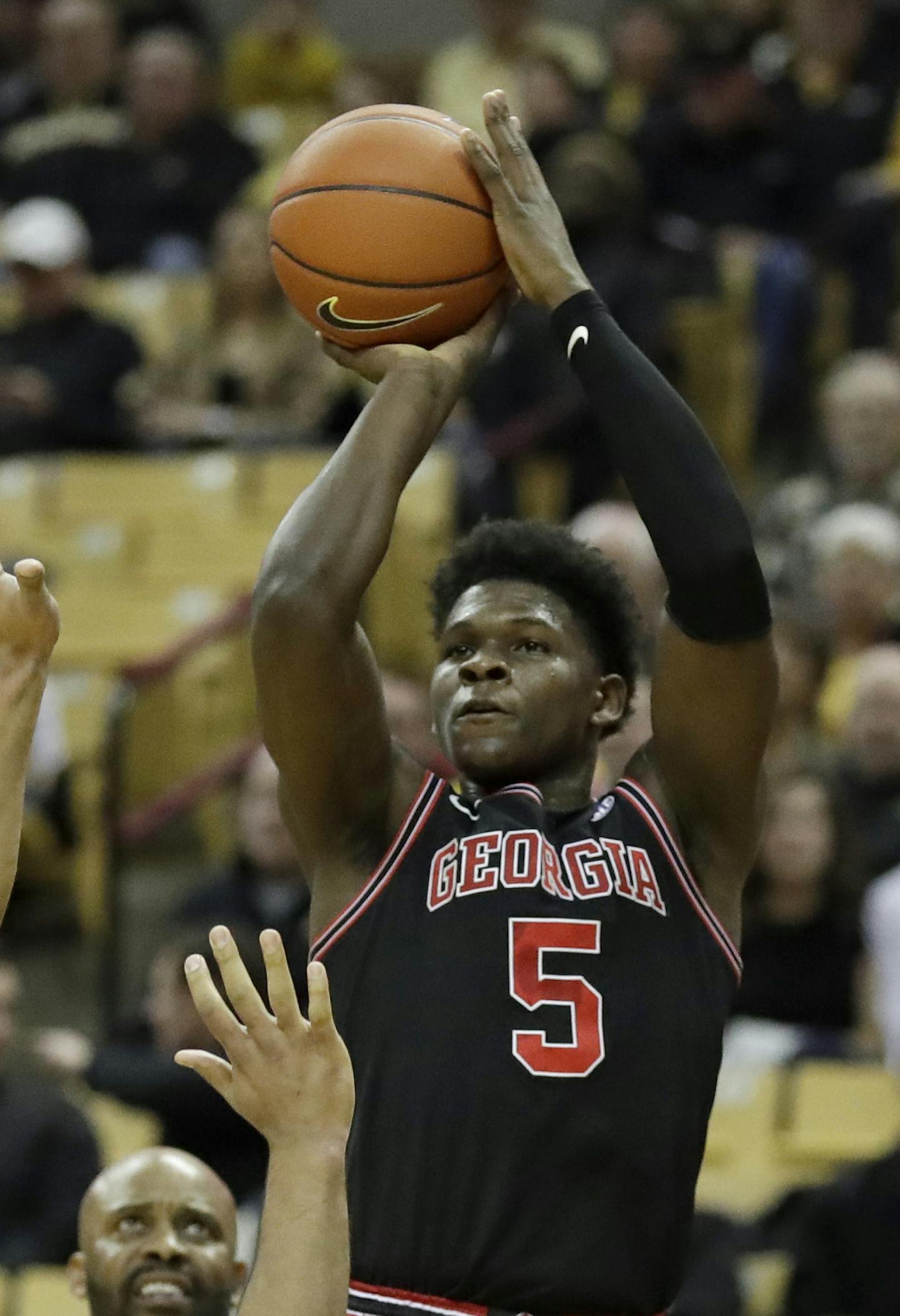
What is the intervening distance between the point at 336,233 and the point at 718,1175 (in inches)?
144

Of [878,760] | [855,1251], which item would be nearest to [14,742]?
[855,1251]

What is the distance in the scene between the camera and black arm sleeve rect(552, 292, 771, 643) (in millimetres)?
3289

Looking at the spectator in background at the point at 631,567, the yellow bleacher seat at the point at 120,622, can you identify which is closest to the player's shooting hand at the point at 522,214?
the spectator in background at the point at 631,567

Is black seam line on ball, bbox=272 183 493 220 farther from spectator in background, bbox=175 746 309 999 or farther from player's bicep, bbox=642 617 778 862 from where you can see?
spectator in background, bbox=175 746 309 999

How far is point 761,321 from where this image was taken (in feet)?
34.9

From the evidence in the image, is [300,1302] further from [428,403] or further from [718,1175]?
[718,1175]

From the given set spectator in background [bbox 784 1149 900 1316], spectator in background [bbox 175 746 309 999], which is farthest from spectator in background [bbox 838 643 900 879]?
spectator in background [bbox 175 746 309 999]

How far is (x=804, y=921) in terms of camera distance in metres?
6.79

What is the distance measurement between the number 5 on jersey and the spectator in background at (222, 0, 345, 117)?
32.4ft

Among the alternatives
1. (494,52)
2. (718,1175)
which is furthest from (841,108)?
(718,1175)

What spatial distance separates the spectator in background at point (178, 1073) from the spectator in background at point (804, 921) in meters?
1.41

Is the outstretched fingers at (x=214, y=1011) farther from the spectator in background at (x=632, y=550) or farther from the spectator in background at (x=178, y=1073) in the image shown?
the spectator in background at (x=632, y=550)

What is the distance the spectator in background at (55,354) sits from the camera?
31.3ft

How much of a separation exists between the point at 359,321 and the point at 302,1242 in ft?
4.88
